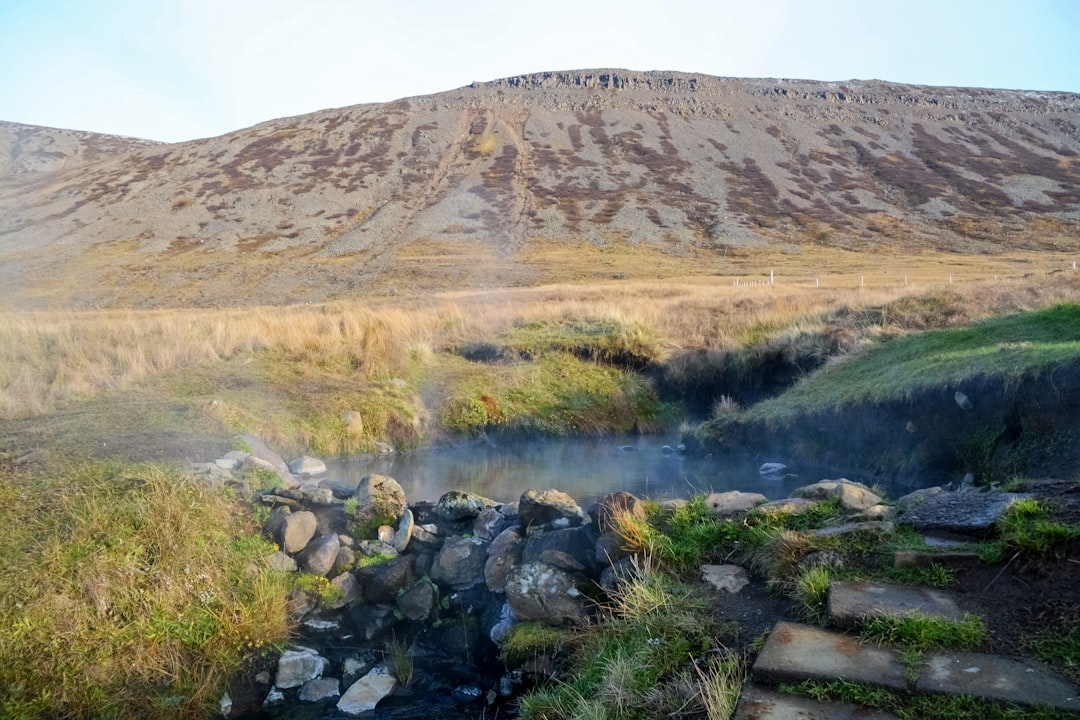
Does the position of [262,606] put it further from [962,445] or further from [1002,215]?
[1002,215]

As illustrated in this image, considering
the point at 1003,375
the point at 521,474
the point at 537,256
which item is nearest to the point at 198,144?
the point at 537,256

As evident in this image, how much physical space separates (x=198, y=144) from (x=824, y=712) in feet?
363

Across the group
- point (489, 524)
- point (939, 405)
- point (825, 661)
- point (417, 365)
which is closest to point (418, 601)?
point (489, 524)

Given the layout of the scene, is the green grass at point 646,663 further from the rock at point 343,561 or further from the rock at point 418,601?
the rock at point 343,561

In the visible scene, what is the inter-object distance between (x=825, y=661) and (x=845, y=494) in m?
3.42

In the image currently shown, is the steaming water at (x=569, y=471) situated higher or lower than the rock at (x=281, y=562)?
lower

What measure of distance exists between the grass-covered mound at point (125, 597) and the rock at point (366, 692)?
1117 mm

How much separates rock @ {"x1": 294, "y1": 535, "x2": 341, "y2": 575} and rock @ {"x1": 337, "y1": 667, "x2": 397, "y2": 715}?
187cm

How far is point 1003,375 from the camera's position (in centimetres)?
1199

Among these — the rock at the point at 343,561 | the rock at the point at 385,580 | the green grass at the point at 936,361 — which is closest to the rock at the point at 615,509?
the rock at the point at 385,580

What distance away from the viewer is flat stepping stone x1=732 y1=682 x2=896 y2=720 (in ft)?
13.8

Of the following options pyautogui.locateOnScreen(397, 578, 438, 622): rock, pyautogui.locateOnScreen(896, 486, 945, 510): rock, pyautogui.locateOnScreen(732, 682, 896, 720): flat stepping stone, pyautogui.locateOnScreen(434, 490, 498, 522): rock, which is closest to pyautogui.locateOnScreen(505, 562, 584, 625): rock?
Result: pyautogui.locateOnScreen(397, 578, 438, 622): rock

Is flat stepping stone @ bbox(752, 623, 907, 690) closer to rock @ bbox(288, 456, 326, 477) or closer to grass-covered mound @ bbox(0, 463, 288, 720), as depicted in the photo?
grass-covered mound @ bbox(0, 463, 288, 720)

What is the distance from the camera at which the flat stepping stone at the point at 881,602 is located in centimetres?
509
